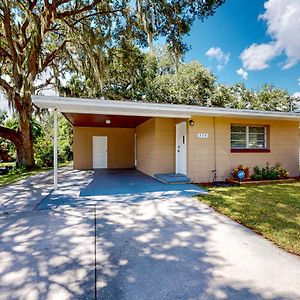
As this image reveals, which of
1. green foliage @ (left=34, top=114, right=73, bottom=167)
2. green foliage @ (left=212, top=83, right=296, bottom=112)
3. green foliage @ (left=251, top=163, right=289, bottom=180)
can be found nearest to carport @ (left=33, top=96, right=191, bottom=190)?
green foliage @ (left=251, top=163, right=289, bottom=180)

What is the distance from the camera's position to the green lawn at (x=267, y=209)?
319 cm

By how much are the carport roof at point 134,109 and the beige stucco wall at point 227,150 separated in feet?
1.80

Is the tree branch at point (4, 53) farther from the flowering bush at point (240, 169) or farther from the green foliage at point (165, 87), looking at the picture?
the flowering bush at point (240, 169)

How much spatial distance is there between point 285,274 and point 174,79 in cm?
1787

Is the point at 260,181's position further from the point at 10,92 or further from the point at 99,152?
the point at 10,92

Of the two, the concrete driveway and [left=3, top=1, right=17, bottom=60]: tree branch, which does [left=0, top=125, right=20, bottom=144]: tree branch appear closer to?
[left=3, top=1, right=17, bottom=60]: tree branch

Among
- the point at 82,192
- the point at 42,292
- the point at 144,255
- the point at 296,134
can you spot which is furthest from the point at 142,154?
the point at 42,292

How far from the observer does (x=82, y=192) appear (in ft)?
19.8

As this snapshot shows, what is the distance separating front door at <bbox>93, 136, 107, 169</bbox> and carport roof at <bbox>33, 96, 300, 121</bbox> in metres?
5.93

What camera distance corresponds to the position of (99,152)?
12.5 metres

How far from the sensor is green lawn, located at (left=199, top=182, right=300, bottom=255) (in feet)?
10.5

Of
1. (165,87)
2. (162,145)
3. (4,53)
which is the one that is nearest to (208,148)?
(162,145)

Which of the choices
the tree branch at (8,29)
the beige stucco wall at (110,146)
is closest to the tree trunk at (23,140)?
the beige stucco wall at (110,146)

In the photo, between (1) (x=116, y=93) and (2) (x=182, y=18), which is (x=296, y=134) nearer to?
(2) (x=182, y=18)
